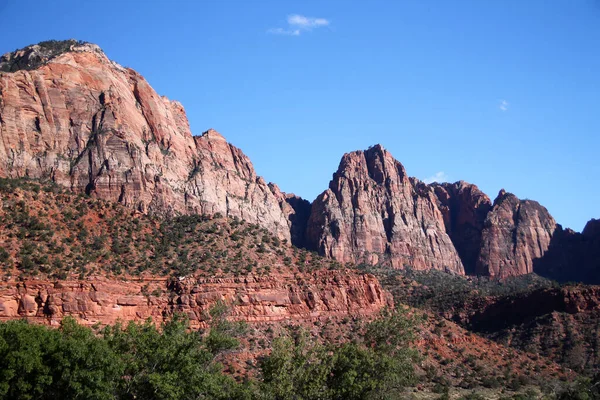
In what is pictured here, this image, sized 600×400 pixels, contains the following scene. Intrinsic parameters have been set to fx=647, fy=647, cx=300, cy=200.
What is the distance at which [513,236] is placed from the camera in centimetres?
16850

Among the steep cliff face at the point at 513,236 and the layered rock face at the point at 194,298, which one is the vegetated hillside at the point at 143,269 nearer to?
the layered rock face at the point at 194,298

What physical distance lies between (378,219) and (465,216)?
32366 millimetres

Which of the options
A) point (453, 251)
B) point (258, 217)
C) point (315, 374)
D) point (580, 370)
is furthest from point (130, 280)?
point (453, 251)

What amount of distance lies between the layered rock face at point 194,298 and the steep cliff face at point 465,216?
9181 cm

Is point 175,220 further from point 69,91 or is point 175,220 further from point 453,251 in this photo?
point 453,251

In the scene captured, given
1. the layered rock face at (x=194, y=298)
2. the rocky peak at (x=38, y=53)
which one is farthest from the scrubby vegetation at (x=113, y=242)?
the rocky peak at (x=38, y=53)

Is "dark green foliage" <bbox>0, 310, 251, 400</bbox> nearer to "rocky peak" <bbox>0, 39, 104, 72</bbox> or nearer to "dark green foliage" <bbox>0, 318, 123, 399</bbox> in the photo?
"dark green foliage" <bbox>0, 318, 123, 399</bbox>

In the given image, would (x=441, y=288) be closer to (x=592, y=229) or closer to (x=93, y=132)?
(x=93, y=132)

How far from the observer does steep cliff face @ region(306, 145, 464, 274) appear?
15488 centimetres

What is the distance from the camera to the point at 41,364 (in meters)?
37.1

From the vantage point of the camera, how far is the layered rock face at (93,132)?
278 ft

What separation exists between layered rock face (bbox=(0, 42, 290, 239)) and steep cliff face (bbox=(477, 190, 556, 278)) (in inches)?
3238

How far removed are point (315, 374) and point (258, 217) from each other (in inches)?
3678

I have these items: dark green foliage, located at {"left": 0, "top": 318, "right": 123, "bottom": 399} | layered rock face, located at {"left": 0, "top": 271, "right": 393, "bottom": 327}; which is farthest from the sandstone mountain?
dark green foliage, located at {"left": 0, "top": 318, "right": 123, "bottom": 399}
